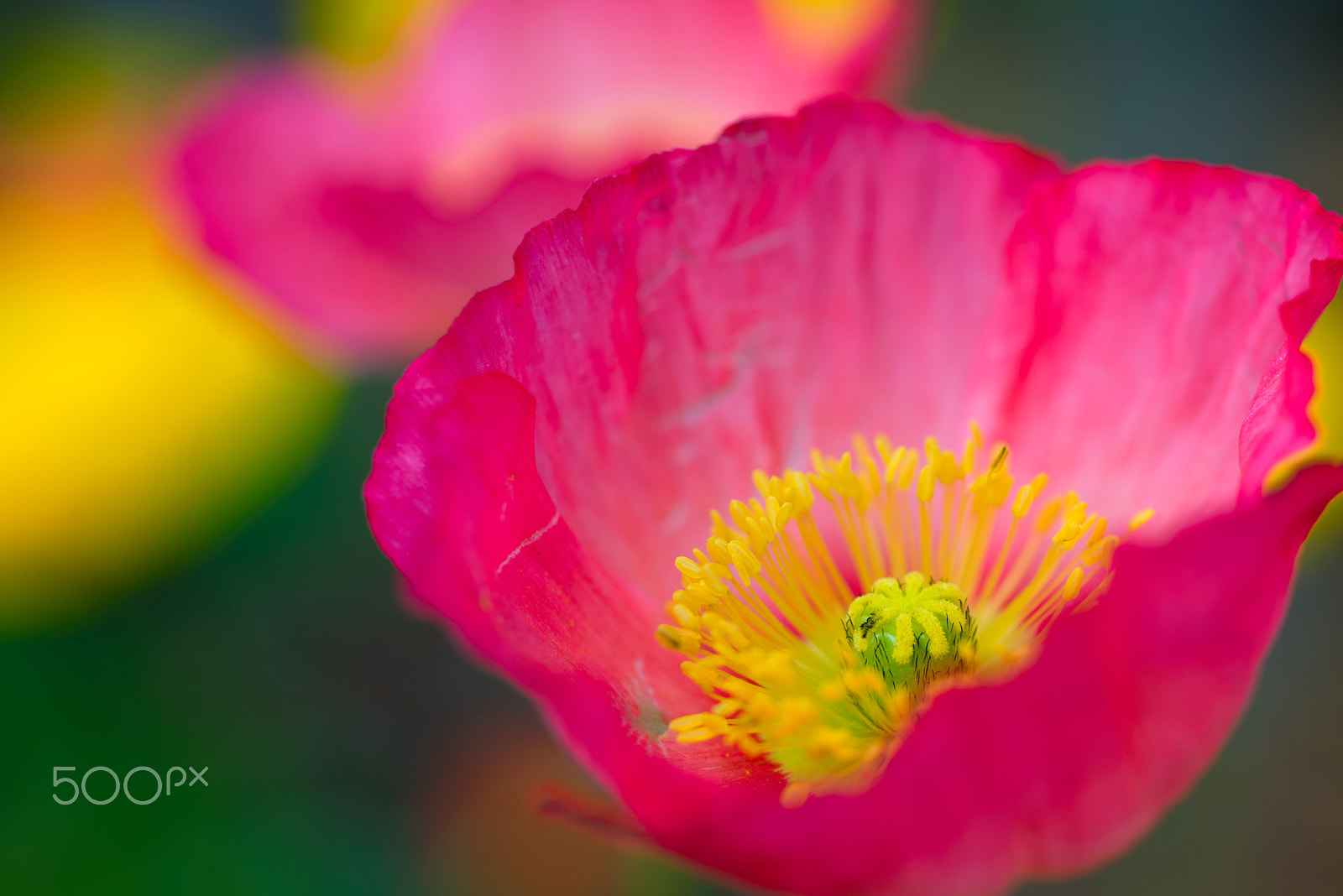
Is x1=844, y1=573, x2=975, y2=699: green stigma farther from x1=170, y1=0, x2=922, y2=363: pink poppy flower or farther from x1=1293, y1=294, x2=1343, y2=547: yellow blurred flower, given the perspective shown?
x1=1293, y1=294, x2=1343, y2=547: yellow blurred flower

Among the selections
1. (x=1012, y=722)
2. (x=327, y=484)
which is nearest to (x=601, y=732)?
(x=1012, y=722)

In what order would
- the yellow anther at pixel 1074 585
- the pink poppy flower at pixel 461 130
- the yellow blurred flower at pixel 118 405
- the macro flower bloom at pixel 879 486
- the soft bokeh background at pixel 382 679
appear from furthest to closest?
1. the yellow blurred flower at pixel 118 405
2. the soft bokeh background at pixel 382 679
3. the pink poppy flower at pixel 461 130
4. the yellow anther at pixel 1074 585
5. the macro flower bloom at pixel 879 486

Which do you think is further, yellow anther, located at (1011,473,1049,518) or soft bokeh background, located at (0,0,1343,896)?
soft bokeh background, located at (0,0,1343,896)

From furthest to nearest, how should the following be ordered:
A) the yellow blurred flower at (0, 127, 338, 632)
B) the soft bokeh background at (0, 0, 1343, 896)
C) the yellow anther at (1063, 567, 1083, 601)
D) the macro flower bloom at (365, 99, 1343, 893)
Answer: the yellow blurred flower at (0, 127, 338, 632) → the soft bokeh background at (0, 0, 1343, 896) → the yellow anther at (1063, 567, 1083, 601) → the macro flower bloom at (365, 99, 1343, 893)

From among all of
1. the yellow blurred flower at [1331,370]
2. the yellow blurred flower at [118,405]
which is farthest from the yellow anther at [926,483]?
the yellow blurred flower at [118,405]

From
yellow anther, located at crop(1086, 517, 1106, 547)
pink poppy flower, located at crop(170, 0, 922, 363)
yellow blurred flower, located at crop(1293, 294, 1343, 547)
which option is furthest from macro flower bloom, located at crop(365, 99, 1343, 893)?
yellow blurred flower, located at crop(1293, 294, 1343, 547)

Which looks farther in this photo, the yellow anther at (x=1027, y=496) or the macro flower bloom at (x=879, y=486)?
the yellow anther at (x=1027, y=496)

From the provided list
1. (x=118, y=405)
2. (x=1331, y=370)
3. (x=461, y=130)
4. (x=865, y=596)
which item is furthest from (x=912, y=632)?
(x=118, y=405)

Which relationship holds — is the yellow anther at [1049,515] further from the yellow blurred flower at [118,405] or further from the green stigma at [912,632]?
the yellow blurred flower at [118,405]

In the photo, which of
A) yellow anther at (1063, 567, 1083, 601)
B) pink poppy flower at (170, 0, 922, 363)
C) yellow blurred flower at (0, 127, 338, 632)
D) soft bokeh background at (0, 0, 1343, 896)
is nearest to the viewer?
yellow anther at (1063, 567, 1083, 601)
